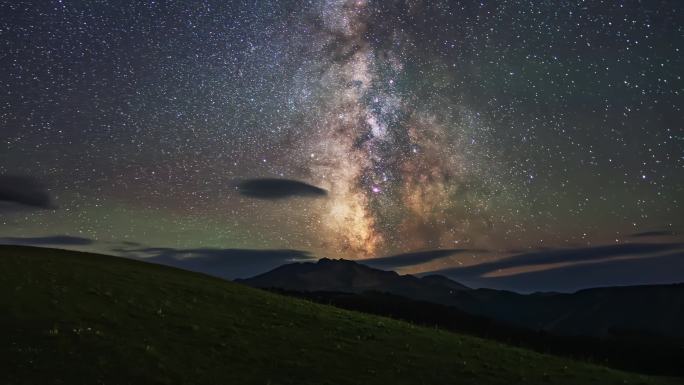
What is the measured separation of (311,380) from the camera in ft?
73.2

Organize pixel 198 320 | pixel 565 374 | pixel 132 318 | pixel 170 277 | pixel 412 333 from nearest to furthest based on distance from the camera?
pixel 565 374, pixel 132 318, pixel 198 320, pixel 412 333, pixel 170 277

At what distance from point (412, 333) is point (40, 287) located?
25432 mm

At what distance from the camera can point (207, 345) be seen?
25.9 metres

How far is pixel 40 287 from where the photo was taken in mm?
31984

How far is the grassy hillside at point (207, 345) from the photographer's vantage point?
70.6 ft

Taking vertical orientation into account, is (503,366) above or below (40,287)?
below

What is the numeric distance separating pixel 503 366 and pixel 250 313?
1789 cm

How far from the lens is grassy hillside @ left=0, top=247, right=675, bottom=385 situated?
2152 centimetres

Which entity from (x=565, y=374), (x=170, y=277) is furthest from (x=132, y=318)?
(x=565, y=374)

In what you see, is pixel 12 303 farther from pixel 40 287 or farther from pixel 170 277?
pixel 170 277

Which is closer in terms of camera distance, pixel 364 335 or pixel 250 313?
pixel 364 335

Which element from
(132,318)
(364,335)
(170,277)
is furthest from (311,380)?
(170,277)

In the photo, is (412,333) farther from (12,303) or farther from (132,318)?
(12,303)

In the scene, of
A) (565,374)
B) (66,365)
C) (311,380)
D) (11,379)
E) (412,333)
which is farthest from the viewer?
(412,333)
